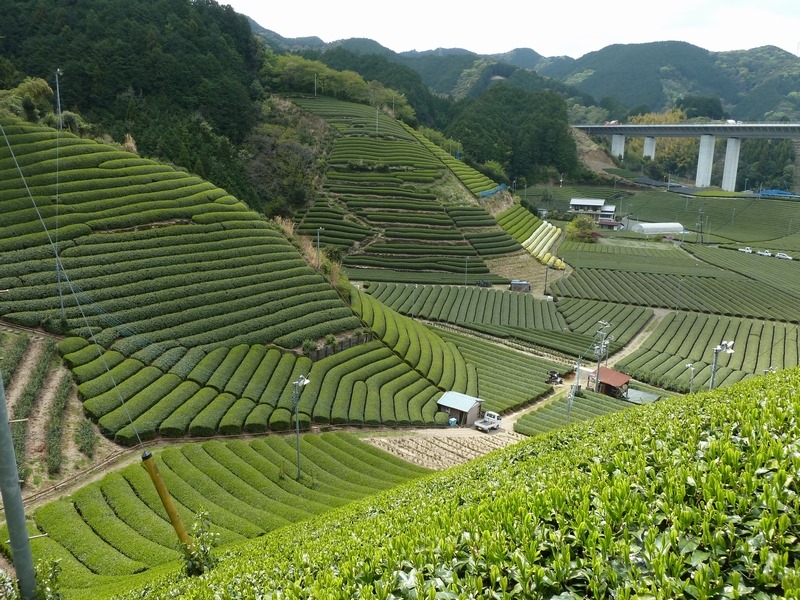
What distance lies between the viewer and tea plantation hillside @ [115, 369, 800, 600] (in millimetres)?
5848

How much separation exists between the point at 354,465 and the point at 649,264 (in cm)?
7004

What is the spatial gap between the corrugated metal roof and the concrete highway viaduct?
413ft

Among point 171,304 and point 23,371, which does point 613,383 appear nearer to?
point 171,304

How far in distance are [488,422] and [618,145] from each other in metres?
159

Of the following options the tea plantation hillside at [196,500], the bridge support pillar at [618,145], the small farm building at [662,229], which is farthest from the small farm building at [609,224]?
the tea plantation hillside at [196,500]

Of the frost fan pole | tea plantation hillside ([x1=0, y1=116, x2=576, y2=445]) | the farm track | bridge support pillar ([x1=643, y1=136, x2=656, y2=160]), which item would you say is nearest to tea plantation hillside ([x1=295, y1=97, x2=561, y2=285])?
tea plantation hillside ([x1=0, y1=116, x2=576, y2=445])

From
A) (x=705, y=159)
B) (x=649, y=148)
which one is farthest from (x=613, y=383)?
(x=649, y=148)

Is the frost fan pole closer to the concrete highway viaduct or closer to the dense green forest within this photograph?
the dense green forest

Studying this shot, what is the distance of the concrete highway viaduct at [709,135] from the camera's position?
121438 mm

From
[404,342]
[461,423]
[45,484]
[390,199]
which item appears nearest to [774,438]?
[45,484]

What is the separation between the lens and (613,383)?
4097cm

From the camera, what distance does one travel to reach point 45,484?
19328 millimetres

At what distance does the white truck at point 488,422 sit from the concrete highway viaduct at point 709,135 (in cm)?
12485

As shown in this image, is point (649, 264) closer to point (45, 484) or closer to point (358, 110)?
point (358, 110)
